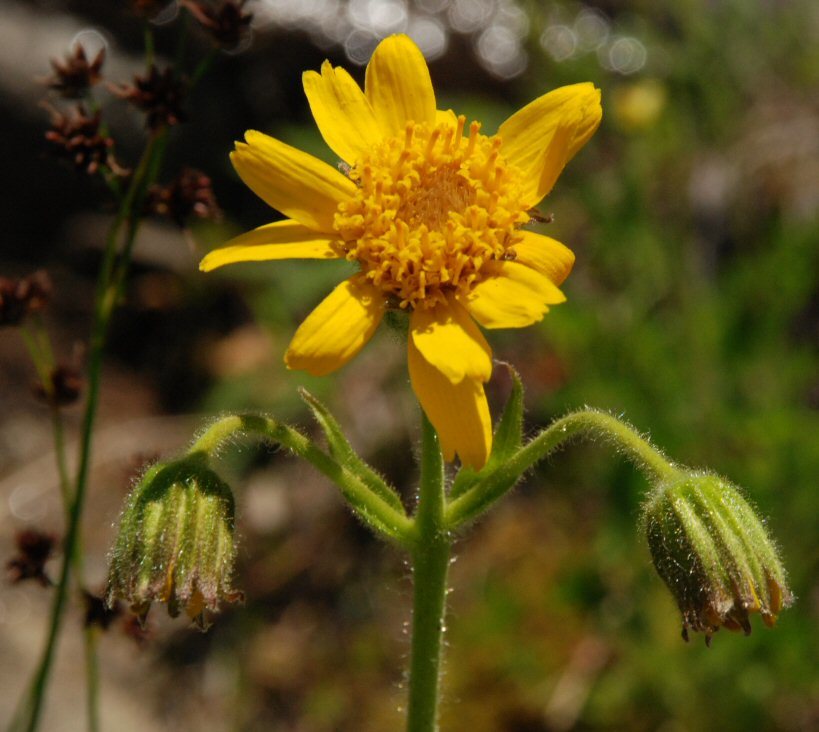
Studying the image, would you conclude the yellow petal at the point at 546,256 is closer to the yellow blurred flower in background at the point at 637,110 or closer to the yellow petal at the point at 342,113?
the yellow petal at the point at 342,113

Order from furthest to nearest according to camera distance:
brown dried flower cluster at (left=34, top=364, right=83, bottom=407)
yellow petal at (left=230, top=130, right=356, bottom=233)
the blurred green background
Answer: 1. the blurred green background
2. brown dried flower cluster at (left=34, top=364, right=83, bottom=407)
3. yellow petal at (left=230, top=130, right=356, bottom=233)

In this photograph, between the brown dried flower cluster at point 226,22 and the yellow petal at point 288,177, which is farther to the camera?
the brown dried flower cluster at point 226,22

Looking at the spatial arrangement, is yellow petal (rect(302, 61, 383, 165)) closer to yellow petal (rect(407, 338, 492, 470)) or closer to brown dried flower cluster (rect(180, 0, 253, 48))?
brown dried flower cluster (rect(180, 0, 253, 48))

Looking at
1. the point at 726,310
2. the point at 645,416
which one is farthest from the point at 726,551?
the point at 726,310

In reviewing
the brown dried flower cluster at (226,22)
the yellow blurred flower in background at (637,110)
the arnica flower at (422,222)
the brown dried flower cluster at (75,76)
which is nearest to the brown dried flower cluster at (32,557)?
the arnica flower at (422,222)

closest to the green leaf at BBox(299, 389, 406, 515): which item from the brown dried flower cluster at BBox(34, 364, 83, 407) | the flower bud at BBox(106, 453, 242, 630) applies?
the flower bud at BBox(106, 453, 242, 630)

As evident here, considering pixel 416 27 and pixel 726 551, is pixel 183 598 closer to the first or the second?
pixel 726 551
